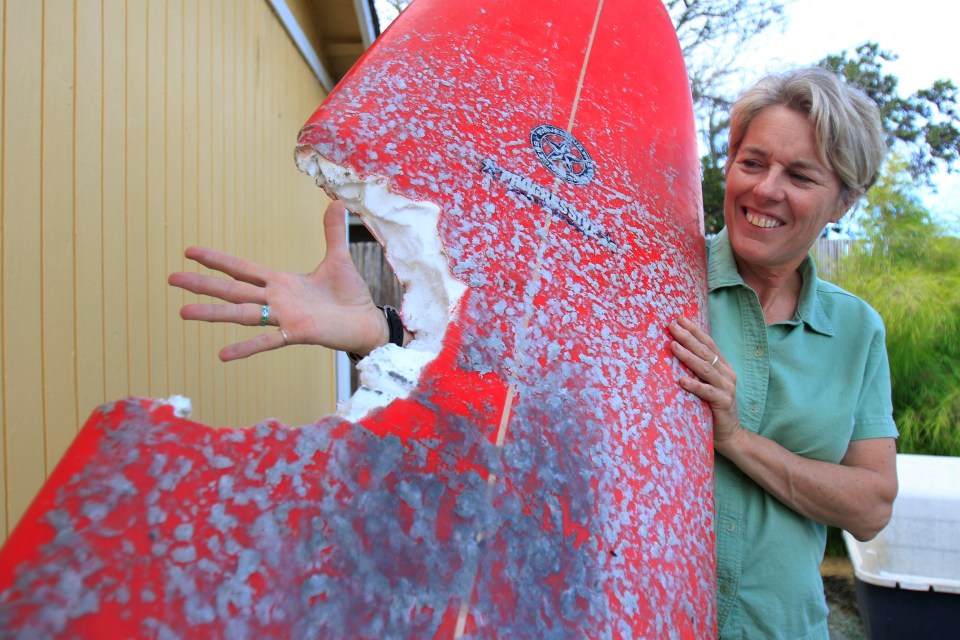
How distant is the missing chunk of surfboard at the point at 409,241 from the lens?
1141 millimetres

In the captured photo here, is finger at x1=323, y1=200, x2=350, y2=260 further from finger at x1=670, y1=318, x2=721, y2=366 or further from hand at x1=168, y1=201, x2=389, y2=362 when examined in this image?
finger at x1=670, y1=318, x2=721, y2=366

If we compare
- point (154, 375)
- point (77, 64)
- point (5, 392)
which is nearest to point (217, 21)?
point (77, 64)

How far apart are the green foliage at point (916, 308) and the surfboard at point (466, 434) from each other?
4155 millimetres

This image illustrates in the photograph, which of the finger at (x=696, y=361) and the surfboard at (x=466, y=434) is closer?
the surfboard at (x=466, y=434)

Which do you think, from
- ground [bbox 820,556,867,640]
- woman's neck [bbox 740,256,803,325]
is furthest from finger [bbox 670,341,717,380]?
ground [bbox 820,556,867,640]

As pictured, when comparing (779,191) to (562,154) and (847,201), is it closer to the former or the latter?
(847,201)

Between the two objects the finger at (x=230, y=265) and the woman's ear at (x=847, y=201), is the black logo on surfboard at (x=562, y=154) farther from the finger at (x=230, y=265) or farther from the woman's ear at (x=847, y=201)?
the finger at (x=230, y=265)

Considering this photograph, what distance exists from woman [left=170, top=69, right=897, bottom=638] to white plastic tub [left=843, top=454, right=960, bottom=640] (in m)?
2.02

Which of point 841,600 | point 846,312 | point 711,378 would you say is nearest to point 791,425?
point 711,378

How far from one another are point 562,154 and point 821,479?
834 mm

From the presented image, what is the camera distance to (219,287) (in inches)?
37.9

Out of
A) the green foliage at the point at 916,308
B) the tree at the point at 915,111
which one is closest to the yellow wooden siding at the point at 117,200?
the green foliage at the point at 916,308

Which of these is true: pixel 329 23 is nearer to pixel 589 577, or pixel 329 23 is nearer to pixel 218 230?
pixel 218 230

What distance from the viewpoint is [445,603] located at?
837 mm
